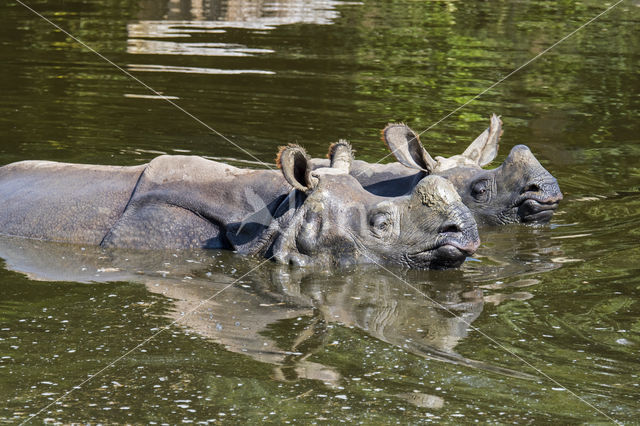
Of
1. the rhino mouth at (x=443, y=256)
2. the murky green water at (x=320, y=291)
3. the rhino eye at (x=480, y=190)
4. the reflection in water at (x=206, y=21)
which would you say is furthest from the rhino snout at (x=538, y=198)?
the reflection in water at (x=206, y=21)

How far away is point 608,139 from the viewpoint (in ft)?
46.4

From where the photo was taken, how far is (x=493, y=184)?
9.97 m

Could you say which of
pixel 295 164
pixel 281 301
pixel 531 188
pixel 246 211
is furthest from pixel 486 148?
pixel 281 301

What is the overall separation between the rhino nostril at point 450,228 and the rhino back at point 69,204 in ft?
8.84

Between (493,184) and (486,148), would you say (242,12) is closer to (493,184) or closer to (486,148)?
(486,148)

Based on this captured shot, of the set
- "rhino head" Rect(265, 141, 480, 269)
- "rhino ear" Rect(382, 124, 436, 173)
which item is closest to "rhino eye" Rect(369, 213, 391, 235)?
"rhino head" Rect(265, 141, 480, 269)

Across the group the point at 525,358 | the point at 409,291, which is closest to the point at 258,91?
the point at 409,291

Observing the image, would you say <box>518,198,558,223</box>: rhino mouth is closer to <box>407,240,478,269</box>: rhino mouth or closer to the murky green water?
the murky green water

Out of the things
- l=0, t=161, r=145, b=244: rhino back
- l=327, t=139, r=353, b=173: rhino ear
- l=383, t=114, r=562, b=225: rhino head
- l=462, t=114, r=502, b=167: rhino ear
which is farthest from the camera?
l=462, t=114, r=502, b=167: rhino ear

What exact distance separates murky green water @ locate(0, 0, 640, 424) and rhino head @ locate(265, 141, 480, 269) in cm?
19

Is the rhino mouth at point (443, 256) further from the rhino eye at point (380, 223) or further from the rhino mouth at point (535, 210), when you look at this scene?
the rhino mouth at point (535, 210)

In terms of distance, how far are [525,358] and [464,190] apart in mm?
3665

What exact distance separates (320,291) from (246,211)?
1.21 metres

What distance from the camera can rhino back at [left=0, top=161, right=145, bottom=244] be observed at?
29.6 ft
